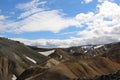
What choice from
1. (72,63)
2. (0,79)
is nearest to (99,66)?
(72,63)

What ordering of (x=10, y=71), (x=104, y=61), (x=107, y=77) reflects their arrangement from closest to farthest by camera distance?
(x=107, y=77) → (x=104, y=61) → (x=10, y=71)

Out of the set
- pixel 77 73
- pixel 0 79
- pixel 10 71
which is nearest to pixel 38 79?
pixel 77 73

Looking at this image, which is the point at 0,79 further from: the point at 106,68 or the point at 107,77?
the point at 107,77

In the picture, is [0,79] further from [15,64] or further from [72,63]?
[15,64]

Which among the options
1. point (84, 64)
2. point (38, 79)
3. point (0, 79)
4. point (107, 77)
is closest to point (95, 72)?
point (84, 64)

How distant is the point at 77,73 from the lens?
338 ft

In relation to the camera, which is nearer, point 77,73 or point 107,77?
point 107,77

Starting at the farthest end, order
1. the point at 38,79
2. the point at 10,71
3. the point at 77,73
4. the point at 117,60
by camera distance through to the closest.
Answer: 1. the point at 10,71
2. the point at 117,60
3. the point at 77,73
4. the point at 38,79

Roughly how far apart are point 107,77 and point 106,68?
234 feet

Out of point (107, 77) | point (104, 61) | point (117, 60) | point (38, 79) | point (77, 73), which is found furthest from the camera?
point (117, 60)

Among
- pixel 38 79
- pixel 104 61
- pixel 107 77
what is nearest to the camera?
pixel 107 77

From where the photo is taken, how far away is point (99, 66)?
382 feet

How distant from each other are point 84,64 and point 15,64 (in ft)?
292

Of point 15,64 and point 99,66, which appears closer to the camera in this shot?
point 99,66
